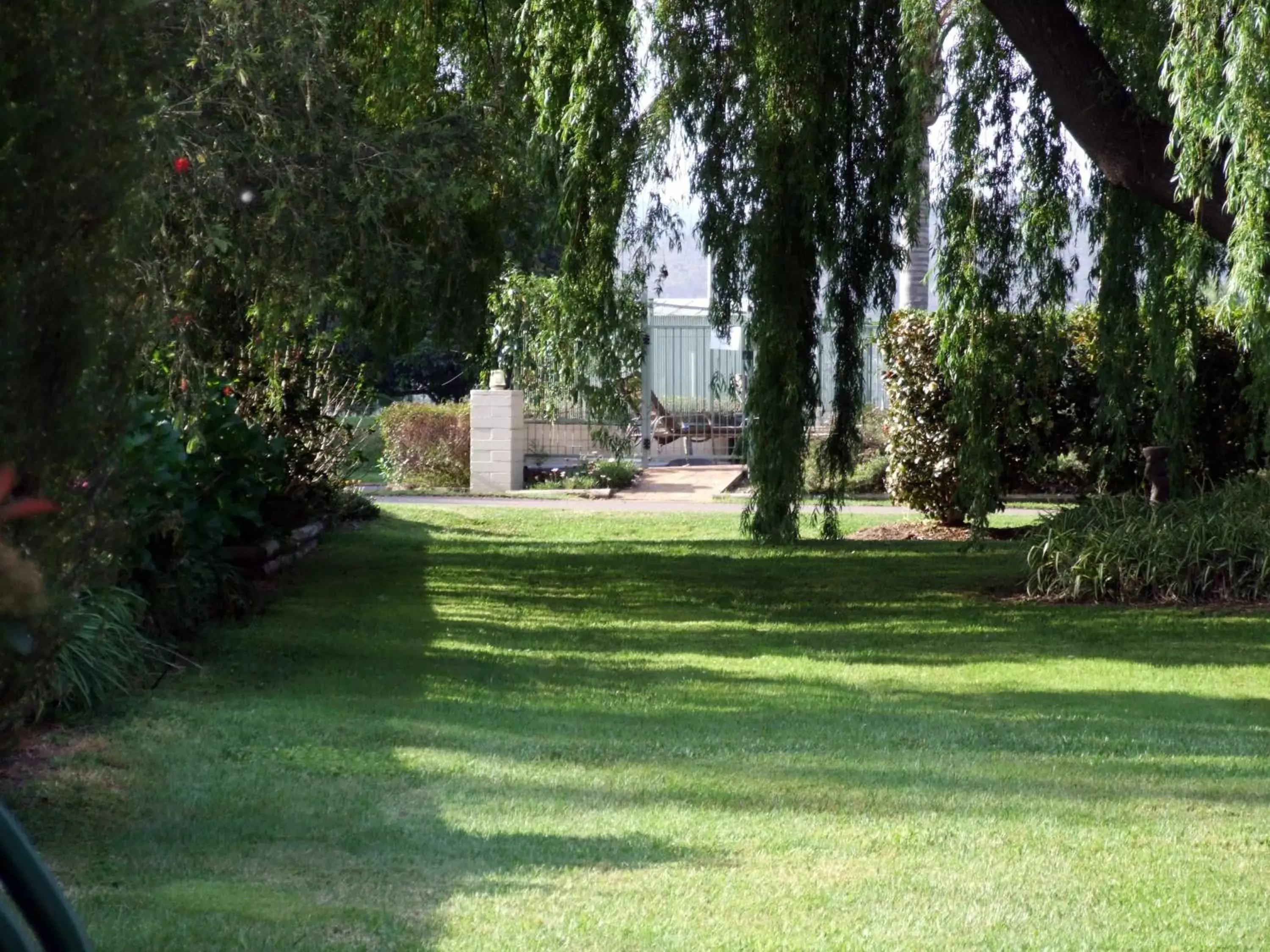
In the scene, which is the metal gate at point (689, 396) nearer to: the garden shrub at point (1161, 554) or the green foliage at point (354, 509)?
the green foliage at point (354, 509)

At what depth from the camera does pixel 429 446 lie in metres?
24.3

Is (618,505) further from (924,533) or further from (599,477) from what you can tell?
(924,533)

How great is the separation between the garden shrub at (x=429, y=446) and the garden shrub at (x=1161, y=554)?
42.4 ft

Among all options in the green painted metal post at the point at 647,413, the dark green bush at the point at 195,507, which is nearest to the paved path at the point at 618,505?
the green painted metal post at the point at 647,413

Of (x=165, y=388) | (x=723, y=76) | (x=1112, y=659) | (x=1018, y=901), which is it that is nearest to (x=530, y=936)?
(x=1018, y=901)

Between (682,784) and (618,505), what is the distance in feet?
47.8

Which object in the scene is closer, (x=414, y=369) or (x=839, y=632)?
(x=839, y=632)

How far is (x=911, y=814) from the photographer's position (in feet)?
20.0

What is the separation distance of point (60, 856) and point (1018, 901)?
3.31 metres

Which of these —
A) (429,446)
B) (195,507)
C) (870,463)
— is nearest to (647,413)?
(429,446)

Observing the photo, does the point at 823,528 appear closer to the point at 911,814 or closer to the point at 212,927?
the point at 911,814

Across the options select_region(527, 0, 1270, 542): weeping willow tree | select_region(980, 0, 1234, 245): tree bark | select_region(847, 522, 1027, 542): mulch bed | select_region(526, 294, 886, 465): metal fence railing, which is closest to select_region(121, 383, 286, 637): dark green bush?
select_region(527, 0, 1270, 542): weeping willow tree

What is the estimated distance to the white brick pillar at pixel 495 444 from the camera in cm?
2289

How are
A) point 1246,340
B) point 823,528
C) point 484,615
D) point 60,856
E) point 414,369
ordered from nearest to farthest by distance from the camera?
point 60,856 < point 1246,340 < point 484,615 < point 823,528 < point 414,369
